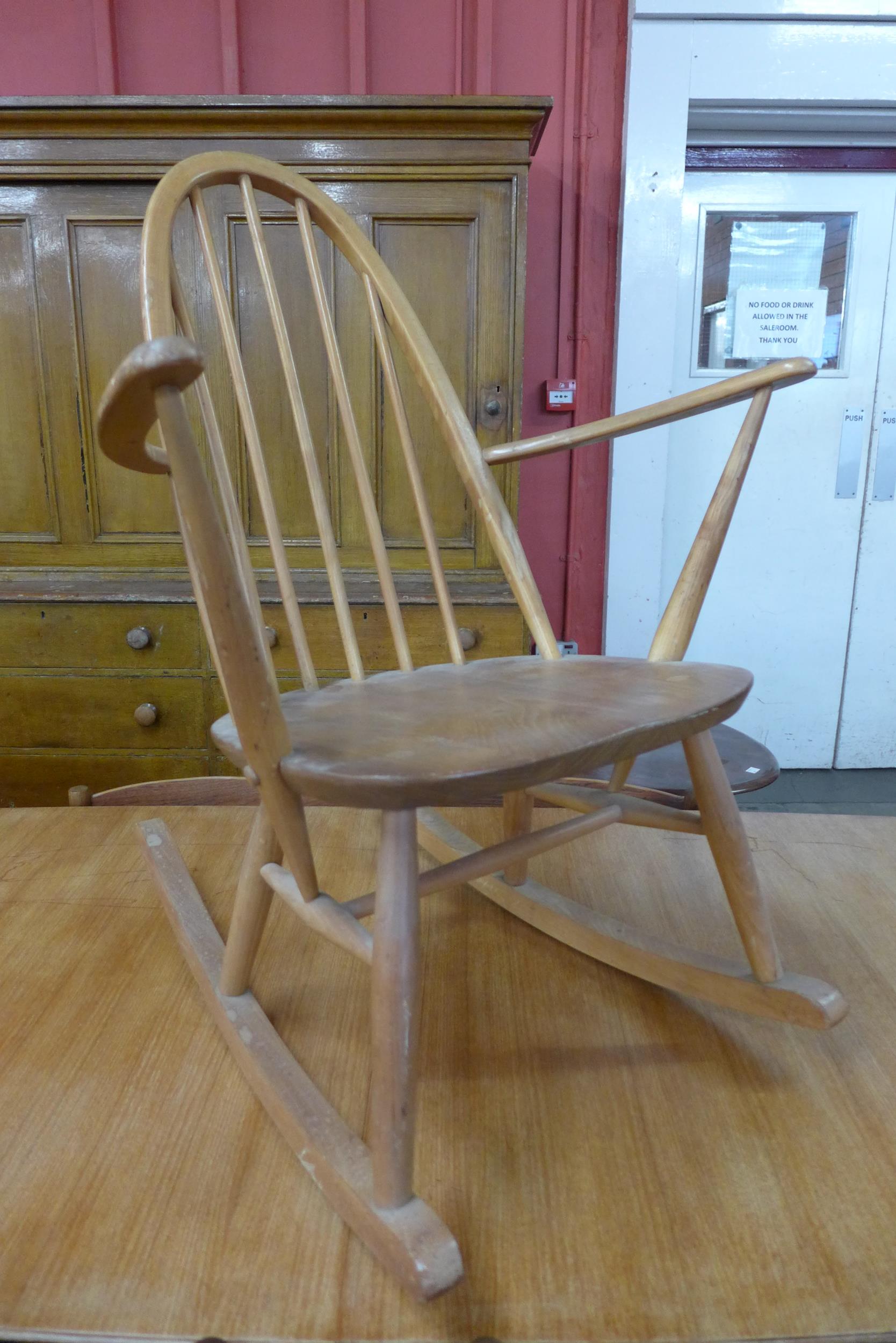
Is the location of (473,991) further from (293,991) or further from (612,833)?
(612,833)

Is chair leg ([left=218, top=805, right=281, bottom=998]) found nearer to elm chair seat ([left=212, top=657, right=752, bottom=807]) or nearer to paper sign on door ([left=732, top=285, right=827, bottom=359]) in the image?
elm chair seat ([left=212, top=657, right=752, bottom=807])

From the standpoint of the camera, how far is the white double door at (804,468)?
2109mm

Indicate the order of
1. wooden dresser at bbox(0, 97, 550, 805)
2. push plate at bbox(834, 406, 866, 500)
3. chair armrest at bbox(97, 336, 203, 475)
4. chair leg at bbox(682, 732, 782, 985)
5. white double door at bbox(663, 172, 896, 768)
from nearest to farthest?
1. chair armrest at bbox(97, 336, 203, 475)
2. chair leg at bbox(682, 732, 782, 985)
3. wooden dresser at bbox(0, 97, 550, 805)
4. white double door at bbox(663, 172, 896, 768)
5. push plate at bbox(834, 406, 866, 500)

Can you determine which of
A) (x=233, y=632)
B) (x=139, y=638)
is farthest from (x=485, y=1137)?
(x=139, y=638)

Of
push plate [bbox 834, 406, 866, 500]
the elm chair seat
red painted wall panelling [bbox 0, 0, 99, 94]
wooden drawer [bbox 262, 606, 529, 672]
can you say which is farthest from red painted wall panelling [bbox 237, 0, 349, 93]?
the elm chair seat

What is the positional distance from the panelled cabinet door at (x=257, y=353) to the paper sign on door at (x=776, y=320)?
0.96 meters

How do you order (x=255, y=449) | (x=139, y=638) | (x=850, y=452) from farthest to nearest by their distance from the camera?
1. (x=850, y=452)
2. (x=139, y=638)
3. (x=255, y=449)

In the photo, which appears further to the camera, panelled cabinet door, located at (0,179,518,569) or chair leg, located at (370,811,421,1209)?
panelled cabinet door, located at (0,179,518,569)

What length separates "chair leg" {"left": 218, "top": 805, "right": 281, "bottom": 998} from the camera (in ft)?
1.95

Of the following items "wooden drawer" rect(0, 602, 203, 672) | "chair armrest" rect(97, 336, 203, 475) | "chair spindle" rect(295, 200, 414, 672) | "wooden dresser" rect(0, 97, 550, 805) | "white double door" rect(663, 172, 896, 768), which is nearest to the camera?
"chair armrest" rect(97, 336, 203, 475)

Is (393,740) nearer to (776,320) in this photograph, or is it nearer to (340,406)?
(340,406)

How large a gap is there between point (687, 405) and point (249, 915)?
21.4 inches

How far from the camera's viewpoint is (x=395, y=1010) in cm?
43

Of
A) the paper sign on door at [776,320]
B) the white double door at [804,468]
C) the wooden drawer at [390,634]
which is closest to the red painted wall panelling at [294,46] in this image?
the white double door at [804,468]
